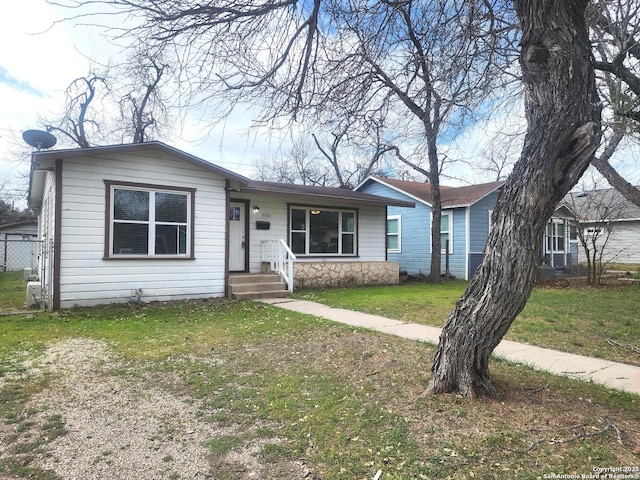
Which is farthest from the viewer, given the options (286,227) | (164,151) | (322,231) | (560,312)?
(322,231)

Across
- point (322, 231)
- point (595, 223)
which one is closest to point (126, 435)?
point (322, 231)

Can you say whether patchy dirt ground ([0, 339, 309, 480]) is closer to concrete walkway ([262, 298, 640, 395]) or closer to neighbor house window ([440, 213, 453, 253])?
concrete walkway ([262, 298, 640, 395])

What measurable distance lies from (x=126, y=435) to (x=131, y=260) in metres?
6.42

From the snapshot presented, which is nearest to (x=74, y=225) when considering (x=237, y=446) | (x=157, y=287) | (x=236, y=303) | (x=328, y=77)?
(x=157, y=287)

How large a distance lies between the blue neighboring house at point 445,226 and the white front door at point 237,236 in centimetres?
803

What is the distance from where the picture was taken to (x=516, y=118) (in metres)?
6.36

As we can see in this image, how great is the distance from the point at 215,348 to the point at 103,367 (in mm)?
1261

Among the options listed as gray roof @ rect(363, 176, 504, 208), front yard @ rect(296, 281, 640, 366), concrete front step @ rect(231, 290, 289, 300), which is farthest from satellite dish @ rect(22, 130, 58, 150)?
gray roof @ rect(363, 176, 504, 208)

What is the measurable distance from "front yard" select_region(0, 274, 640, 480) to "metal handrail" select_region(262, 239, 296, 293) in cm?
540

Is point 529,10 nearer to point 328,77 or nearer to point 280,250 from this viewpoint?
point 328,77

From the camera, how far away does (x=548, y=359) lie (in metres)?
4.55

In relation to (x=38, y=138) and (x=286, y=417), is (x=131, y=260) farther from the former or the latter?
(x=286, y=417)

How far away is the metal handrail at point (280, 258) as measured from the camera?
10539 mm

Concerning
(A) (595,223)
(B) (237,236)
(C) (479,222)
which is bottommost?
(B) (237,236)
